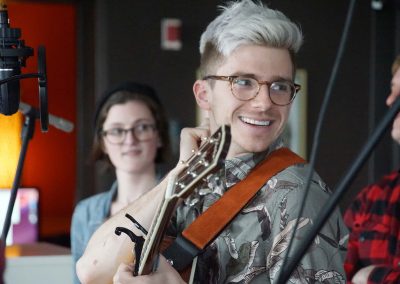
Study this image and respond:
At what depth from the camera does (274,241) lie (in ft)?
4.96

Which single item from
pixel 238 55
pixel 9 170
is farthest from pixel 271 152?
pixel 9 170

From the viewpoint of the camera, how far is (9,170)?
5.34ft

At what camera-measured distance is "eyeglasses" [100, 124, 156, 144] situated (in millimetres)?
2805

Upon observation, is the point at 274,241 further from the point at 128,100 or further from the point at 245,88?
the point at 128,100

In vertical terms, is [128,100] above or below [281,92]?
below

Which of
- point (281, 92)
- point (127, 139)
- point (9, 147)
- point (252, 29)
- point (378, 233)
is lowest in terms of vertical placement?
point (378, 233)

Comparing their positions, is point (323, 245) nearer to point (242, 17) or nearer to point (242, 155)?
point (242, 155)

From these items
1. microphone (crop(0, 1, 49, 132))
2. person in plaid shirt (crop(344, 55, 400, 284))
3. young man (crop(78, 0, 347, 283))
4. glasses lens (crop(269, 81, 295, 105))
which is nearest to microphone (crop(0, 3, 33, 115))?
microphone (crop(0, 1, 49, 132))

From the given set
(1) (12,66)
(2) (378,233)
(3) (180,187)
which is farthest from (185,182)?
(2) (378,233)

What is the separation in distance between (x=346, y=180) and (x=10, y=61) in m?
0.62

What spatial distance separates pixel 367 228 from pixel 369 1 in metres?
3.11

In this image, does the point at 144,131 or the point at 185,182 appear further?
the point at 144,131

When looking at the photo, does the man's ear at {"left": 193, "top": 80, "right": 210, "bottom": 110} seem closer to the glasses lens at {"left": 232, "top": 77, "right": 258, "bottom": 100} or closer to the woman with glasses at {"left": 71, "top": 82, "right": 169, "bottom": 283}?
the glasses lens at {"left": 232, "top": 77, "right": 258, "bottom": 100}

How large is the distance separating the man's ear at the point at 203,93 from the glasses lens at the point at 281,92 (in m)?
0.16
